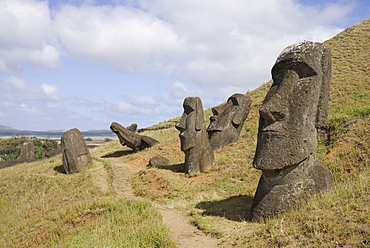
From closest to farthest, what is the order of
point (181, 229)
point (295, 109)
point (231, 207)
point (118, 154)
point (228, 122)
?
point (295, 109)
point (181, 229)
point (231, 207)
point (228, 122)
point (118, 154)

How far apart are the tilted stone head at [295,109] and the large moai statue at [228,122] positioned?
11.2 metres

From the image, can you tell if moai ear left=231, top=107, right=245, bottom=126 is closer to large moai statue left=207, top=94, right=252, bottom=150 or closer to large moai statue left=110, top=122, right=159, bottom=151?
large moai statue left=207, top=94, right=252, bottom=150

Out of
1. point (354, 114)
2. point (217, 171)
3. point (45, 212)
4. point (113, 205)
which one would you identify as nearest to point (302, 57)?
point (113, 205)

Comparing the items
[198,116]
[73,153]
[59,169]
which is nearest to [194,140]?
[198,116]

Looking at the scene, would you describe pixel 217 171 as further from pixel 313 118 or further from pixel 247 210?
pixel 313 118

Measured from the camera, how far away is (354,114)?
1477 centimetres

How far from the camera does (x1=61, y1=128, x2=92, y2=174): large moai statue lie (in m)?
18.3

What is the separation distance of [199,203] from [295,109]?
15.0 ft

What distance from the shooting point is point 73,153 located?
1839cm

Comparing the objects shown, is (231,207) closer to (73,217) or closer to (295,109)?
(295,109)

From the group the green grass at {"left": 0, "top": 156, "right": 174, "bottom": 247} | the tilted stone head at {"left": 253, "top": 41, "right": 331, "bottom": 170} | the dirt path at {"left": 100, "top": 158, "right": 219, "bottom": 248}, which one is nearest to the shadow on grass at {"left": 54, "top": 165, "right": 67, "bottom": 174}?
the green grass at {"left": 0, "top": 156, "right": 174, "bottom": 247}

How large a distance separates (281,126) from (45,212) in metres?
9.27

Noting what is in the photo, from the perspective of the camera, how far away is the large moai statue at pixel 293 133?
7.11 metres

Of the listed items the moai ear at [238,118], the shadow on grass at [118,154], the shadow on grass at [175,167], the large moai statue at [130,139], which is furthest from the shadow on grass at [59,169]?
the moai ear at [238,118]
